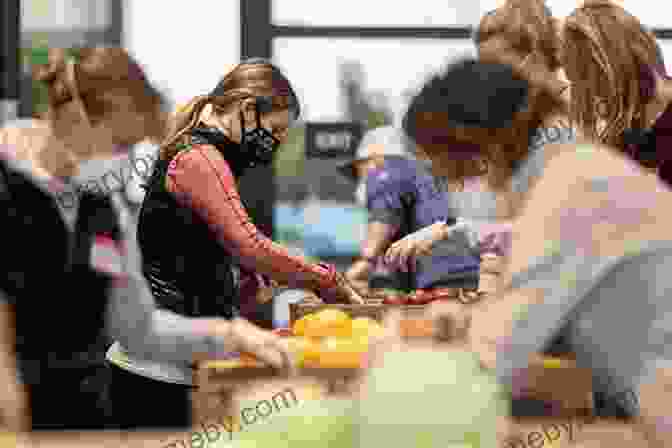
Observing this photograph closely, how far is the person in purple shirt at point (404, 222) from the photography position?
383 cm

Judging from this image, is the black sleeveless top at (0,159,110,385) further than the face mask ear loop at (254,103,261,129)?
No

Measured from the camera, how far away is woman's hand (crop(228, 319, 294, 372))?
1.71m

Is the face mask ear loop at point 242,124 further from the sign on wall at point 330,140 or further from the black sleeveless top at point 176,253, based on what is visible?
the sign on wall at point 330,140

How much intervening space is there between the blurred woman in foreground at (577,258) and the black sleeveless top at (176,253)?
115cm

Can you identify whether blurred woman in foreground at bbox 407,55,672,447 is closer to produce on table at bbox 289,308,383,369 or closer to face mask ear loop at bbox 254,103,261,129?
produce on table at bbox 289,308,383,369

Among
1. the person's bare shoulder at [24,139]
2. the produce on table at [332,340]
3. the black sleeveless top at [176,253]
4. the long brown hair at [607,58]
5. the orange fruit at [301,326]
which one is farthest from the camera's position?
the black sleeveless top at [176,253]

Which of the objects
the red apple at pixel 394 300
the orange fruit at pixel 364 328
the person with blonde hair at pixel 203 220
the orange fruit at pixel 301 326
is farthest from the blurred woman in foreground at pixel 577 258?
the red apple at pixel 394 300

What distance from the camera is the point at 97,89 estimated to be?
5.82 ft

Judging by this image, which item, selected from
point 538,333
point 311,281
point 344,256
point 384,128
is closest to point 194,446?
point 538,333

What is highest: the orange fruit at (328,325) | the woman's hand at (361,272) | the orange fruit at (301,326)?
the orange fruit at (328,325)

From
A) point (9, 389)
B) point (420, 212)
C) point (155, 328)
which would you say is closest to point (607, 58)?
point (155, 328)

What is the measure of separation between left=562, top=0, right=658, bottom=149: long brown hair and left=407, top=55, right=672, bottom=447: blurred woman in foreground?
64 cm

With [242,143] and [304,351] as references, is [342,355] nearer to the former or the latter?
[304,351]

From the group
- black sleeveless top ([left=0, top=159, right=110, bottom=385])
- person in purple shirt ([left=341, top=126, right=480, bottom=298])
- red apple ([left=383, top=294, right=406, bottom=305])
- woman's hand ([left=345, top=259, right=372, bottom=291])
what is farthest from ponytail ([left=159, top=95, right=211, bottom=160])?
woman's hand ([left=345, top=259, right=372, bottom=291])
